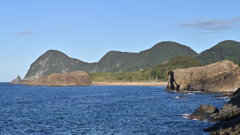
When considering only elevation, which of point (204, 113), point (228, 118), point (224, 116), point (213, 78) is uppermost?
point (213, 78)

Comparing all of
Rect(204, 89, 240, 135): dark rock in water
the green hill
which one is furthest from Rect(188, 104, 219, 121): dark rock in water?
the green hill

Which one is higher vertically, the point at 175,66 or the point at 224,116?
the point at 175,66

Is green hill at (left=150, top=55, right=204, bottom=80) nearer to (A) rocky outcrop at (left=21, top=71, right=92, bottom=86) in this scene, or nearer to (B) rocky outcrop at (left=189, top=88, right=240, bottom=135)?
(A) rocky outcrop at (left=21, top=71, right=92, bottom=86)

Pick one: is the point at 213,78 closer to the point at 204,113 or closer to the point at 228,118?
the point at 204,113

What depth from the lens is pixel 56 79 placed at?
156 metres

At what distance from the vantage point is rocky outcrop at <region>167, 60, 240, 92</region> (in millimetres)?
78119

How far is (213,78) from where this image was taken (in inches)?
3155

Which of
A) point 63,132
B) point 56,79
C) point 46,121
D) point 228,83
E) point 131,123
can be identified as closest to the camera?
point 63,132

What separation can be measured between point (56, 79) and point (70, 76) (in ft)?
25.1

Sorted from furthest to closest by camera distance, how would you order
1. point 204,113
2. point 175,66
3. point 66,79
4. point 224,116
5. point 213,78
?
point 175,66, point 66,79, point 213,78, point 204,113, point 224,116

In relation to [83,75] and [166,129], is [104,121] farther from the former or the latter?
[83,75]

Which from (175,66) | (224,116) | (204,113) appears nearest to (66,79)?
(175,66)

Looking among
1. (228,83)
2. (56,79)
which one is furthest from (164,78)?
(228,83)

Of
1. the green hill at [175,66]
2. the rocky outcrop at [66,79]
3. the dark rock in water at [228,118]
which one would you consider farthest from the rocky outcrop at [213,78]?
the rocky outcrop at [66,79]
